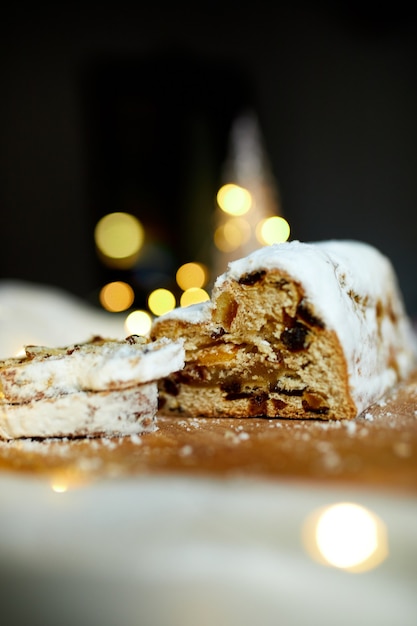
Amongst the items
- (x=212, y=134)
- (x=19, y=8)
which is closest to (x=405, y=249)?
(x=212, y=134)

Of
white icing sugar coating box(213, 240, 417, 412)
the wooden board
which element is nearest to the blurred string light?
white icing sugar coating box(213, 240, 417, 412)

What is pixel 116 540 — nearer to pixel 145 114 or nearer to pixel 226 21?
pixel 145 114

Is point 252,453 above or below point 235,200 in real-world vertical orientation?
below

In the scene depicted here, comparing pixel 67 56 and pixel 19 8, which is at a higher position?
pixel 19 8

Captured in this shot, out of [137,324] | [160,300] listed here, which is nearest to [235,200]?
[160,300]

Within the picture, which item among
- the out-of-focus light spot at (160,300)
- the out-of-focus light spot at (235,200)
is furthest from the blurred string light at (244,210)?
the out-of-focus light spot at (160,300)

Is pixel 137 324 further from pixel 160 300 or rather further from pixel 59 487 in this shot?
pixel 59 487
